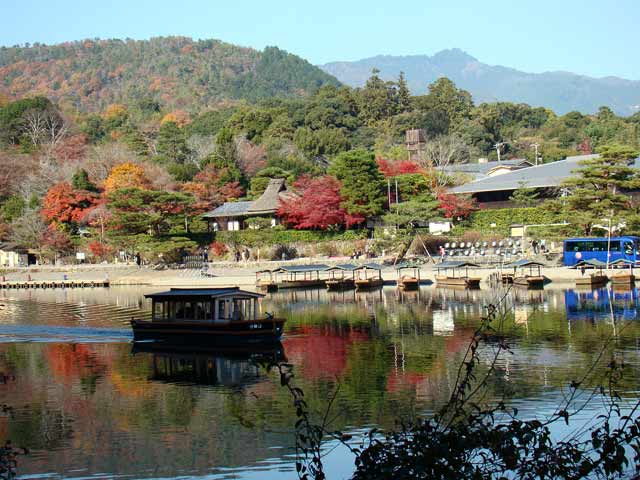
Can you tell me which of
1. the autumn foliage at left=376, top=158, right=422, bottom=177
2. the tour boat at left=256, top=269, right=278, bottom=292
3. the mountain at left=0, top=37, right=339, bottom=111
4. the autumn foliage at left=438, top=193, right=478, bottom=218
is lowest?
the tour boat at left=256, top=269, right=278, bottom=292

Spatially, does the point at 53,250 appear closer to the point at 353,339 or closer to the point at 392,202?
the point at 392,202

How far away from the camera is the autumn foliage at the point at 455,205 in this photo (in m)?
50.0

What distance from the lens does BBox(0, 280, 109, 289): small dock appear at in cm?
4997

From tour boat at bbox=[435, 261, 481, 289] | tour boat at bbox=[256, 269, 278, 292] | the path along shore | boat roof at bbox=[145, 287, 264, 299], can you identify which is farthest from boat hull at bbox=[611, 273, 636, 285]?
boat roof at bbox=[145, 287, 264, 299]

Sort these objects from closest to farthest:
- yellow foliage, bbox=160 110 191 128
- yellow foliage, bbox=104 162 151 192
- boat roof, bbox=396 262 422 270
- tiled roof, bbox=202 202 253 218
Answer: boat roof, bbox=396 262 422 270 < tiled roof, bbox=202 202 253 218 < yellow foliage, bbox=104 162 151 192 < yellow foliage, bbox=160 110 191 128

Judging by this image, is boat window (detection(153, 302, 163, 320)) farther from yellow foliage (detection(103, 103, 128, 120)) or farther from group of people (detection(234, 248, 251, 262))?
yellow foliage (detection(103, 103, 128, 120))

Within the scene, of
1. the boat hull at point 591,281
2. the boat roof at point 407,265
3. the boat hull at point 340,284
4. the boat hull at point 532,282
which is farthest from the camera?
the boat roof at point 407,265

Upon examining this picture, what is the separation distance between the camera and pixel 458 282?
39469 mm

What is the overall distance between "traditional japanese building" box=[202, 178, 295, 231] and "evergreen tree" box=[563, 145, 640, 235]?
753 inches

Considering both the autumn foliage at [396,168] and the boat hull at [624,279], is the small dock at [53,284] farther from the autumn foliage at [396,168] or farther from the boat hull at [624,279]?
the boat hull at [624,279]

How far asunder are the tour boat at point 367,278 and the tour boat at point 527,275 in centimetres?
620

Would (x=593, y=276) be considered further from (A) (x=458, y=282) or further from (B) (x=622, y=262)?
(A) (x=458, y=282)

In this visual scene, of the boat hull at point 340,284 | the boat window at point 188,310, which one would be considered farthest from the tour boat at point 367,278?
the boat window at point 188,310

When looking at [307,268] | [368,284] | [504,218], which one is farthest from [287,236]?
[504,218]
